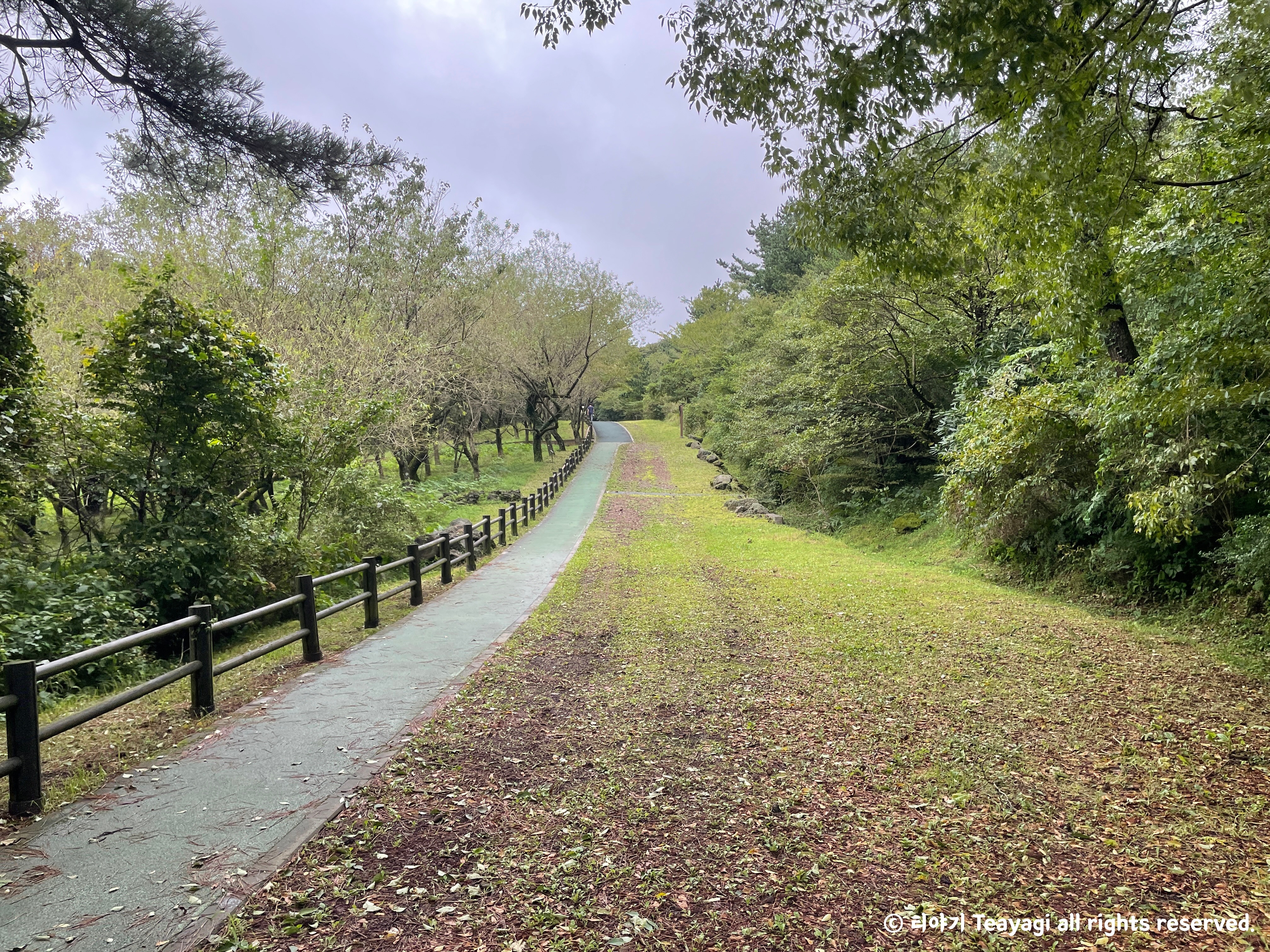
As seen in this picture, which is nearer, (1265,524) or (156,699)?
(156,699)

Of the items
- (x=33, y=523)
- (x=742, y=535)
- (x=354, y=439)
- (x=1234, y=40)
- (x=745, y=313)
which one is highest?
(x=745, y=313)

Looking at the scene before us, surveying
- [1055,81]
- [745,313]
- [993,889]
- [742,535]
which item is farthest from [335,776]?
[745,313]

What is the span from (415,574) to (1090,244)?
30.3ft

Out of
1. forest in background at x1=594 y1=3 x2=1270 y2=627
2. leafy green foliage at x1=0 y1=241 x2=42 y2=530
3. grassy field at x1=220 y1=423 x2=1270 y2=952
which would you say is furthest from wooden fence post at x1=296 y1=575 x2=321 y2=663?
forest in background at x1=594 y1=3 x2=1270 y2=627

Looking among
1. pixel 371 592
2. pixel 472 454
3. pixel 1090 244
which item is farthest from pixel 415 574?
pixel 472 454

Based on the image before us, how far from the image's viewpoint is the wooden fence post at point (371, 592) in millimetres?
8680

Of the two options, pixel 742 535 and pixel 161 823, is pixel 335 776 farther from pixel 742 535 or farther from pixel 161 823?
pixel 742 535

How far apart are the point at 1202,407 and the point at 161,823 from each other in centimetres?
876

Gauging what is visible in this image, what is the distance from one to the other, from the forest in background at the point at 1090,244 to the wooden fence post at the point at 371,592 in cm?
642

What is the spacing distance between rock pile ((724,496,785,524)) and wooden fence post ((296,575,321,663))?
15781 mm

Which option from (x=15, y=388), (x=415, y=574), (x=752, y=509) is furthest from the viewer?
(x=752, y=509)

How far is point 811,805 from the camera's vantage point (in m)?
4.00

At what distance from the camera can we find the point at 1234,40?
5469mm

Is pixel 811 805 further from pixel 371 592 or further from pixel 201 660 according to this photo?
pixel 371 592
